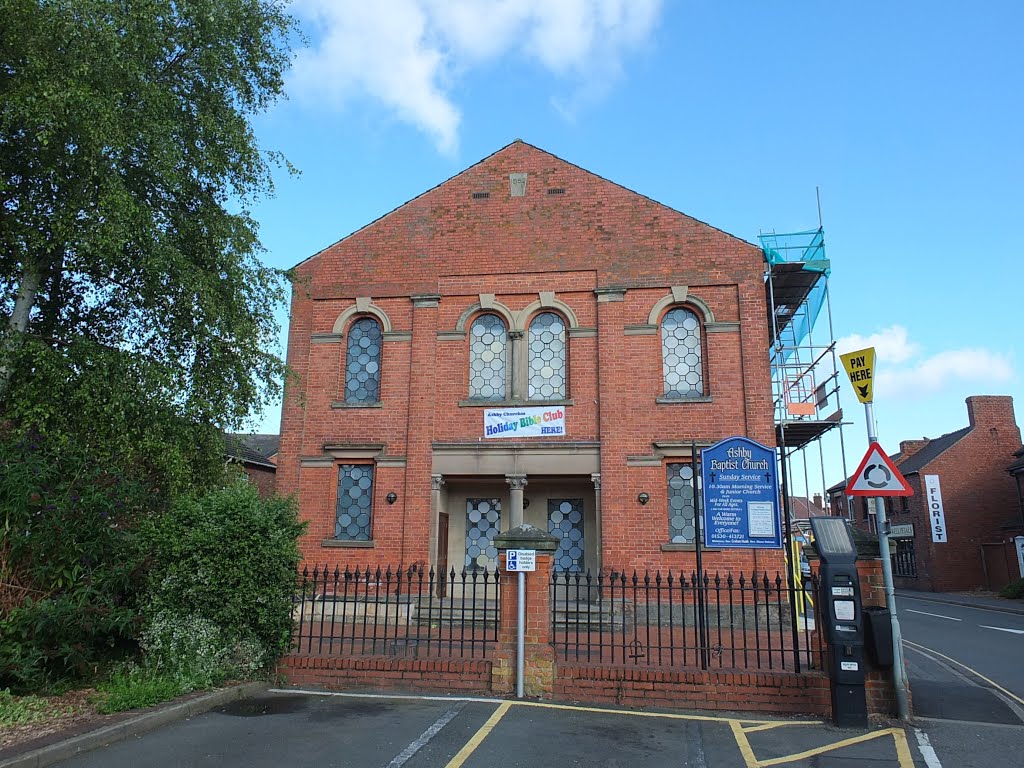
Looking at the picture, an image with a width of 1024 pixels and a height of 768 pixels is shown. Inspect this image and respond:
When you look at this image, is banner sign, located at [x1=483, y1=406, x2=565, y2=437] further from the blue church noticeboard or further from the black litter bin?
the black litter bin

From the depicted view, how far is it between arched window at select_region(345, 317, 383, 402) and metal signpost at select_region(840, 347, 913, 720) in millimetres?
9614

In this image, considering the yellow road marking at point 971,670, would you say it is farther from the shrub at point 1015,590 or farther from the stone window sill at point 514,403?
the shrub at point 1015,590

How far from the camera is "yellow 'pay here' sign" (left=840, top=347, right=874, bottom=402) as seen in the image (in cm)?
805

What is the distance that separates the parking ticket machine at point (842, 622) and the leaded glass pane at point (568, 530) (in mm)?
7210

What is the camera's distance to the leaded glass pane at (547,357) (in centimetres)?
1456

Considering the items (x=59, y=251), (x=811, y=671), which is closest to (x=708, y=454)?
(x=811, y=671)

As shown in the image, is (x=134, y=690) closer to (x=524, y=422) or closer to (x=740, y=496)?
(x=740, y=496)

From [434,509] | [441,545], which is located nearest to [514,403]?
[434,509]

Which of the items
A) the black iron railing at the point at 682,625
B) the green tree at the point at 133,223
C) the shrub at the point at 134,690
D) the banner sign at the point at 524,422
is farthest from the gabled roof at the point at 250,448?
the black iron railing at the point at 682,625

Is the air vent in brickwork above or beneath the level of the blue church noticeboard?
above

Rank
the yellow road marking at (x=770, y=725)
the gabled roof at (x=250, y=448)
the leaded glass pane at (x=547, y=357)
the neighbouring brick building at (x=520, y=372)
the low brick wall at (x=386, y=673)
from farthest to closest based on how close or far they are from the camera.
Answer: the leaded glass pane at (x=547, y=357), the neighbouring brick building at (x=520, y=372), the gabled roof at (x=250, y=448), the low brick wall at (x=386, y=673), the yellow road marking at (x=770, y=725)

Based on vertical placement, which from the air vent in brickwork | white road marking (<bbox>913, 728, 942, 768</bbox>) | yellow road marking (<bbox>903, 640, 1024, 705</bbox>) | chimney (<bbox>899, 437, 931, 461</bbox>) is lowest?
yellow road marking (<bbox>903, 640, 1024, 705</bbox>)

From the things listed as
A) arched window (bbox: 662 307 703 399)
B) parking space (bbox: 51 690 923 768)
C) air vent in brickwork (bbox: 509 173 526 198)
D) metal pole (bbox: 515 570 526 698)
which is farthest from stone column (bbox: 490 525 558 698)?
air vent in brickwork (bbox: 509 173 526 198)

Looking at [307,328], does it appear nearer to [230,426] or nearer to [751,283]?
[230,426]
